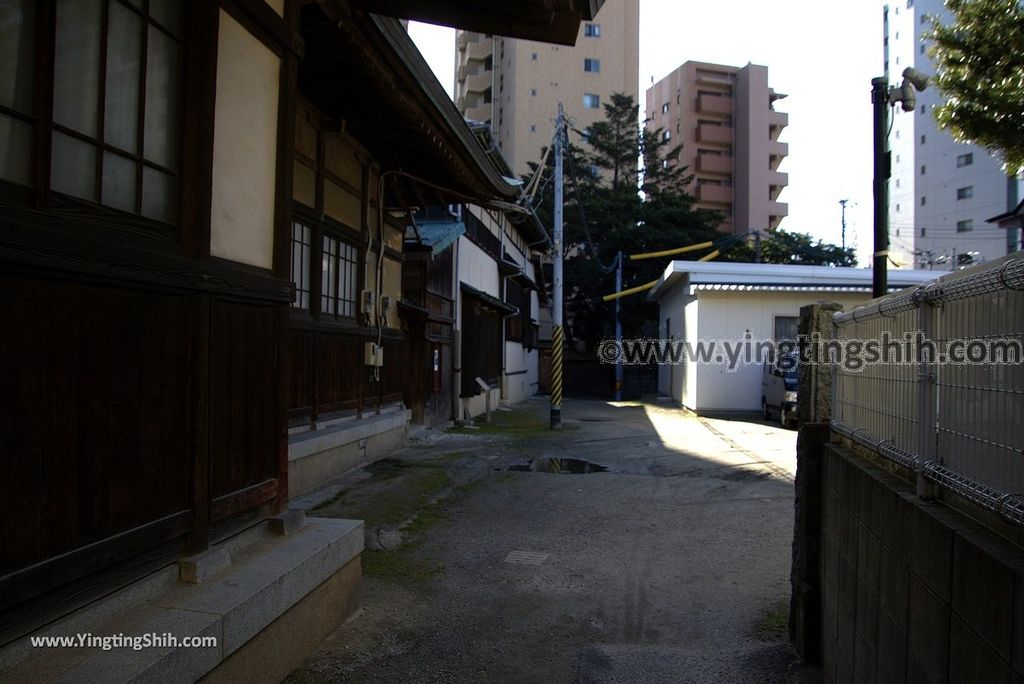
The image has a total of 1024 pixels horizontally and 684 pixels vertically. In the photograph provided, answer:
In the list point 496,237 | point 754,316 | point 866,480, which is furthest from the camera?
point 496,237

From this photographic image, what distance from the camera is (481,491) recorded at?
29.3 ft

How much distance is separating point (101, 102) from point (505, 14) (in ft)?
9.95

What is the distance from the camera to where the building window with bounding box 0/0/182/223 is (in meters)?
2.57

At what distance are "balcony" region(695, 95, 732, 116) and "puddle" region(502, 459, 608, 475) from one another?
A: 4753 cm

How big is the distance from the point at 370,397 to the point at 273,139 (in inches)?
225

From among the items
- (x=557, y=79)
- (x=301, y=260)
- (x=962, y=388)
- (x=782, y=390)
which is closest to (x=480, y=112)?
(x=557, y=79)

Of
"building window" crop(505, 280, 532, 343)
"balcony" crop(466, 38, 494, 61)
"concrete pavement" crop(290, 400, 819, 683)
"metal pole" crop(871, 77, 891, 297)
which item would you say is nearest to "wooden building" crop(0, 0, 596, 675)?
"concrete pavement" crop(290, 400, 819, 683)

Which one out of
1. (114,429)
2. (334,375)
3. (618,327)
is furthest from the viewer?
(618,327)

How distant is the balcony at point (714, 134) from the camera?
52.8 m

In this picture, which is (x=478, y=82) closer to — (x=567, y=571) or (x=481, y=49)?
(x=481, y=49)

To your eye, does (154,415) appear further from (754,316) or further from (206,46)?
(754,316)

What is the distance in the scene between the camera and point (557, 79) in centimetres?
4844

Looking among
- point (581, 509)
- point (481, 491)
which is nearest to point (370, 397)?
point (481, 491)

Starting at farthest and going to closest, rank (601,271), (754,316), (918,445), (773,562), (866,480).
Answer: (601,271)
(754,316)
(773,562)
(866,480)
(918,445)
